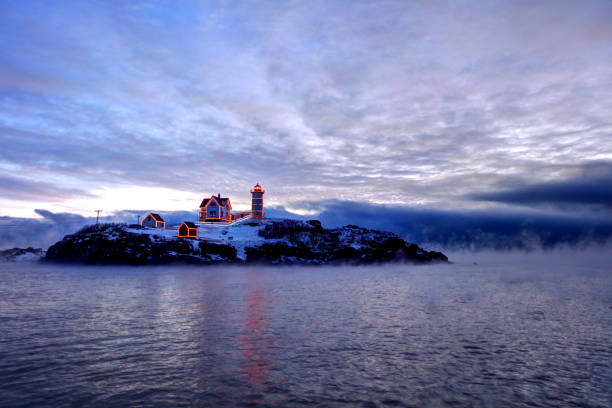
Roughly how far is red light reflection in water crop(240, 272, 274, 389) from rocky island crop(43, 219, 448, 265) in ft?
270

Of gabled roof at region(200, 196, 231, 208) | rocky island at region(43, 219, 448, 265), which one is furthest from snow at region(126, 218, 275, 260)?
gabled roof at region(200, 196, 231, 208)

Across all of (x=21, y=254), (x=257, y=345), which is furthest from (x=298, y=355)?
(x=21, y=254)

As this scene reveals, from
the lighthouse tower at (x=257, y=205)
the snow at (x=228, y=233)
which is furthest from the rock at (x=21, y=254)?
the lighthouse tower at (x=257, y=205)

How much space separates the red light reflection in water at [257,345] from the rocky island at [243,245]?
270ft

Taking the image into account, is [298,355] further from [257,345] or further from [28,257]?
[28,257]

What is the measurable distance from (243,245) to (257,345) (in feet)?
334

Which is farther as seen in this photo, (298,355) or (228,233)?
(228,233)

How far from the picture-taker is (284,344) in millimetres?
20922

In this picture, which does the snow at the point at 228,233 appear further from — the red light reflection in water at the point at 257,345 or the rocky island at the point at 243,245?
the red light reflection in water at the point at 257,345

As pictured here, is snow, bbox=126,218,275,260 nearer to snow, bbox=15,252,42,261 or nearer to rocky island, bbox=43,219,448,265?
rocky island, bbox=43,219,448,265

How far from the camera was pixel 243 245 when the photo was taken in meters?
120

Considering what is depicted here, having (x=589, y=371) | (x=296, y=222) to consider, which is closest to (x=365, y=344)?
(x=589, y=371)

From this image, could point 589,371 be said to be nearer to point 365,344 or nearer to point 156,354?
point 365,344

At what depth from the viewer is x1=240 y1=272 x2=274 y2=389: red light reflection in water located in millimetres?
15594
